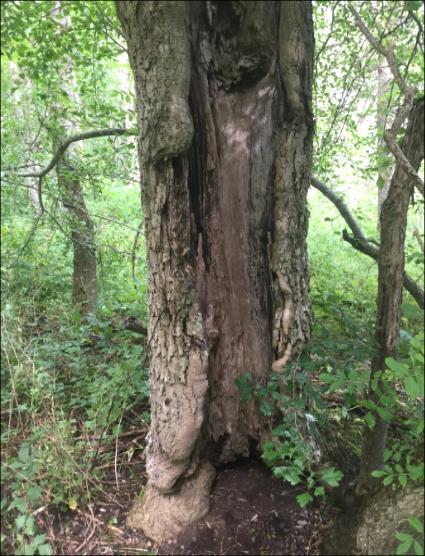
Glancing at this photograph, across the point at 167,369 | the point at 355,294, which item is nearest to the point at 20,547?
the point at 167,369

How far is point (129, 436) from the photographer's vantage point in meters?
2.67

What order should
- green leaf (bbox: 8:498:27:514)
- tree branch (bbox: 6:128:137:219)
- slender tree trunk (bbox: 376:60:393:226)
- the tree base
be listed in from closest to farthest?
green leaf (bbox: 8:498:27:514) → the tree base → slender tree trunk (bbox: 376:60:393:226) → tree branch (bbox: 6:128:137:219)

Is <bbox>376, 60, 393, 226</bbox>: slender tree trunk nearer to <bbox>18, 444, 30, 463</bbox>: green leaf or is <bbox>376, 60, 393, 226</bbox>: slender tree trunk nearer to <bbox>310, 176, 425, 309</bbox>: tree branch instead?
<bbox>310, 176, 425, 309</bbox>: tree branch

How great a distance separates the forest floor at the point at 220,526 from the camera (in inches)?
80.5

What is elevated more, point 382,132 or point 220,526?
point 382,132

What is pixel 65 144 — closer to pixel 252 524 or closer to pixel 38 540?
pixel 38 540

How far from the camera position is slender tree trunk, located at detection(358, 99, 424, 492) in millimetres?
1660

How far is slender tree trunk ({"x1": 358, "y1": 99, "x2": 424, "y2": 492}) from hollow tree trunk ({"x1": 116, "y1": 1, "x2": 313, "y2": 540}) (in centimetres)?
43

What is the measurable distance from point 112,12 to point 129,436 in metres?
2.96

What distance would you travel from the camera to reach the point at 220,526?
2127 millimetres

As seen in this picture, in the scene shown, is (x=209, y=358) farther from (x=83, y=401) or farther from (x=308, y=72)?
(x=308, y=72)

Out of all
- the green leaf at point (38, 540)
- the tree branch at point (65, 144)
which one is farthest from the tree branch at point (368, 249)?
the green leaf at point (38, 540)

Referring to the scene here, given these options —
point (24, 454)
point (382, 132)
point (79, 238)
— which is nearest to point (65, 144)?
point (79, 238)

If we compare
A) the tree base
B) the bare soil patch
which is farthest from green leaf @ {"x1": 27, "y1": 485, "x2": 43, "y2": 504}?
the bare soil patch
